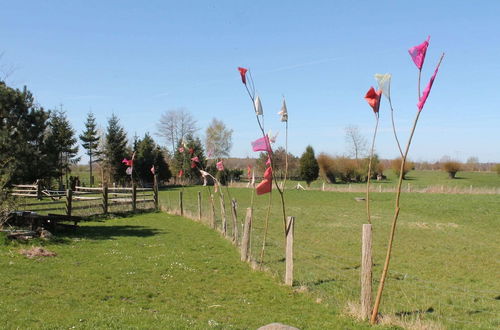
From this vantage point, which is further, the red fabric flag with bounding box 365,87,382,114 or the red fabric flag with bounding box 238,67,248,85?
the red fabric flag with bounding box 238,67,248,85

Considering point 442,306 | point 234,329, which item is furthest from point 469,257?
point 234,329

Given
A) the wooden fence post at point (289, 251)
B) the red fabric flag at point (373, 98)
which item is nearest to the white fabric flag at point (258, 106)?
the wooden fence post at point (289, 251)

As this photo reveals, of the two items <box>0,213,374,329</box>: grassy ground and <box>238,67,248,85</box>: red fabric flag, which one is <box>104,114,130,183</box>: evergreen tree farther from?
<box>238,67,248,85</box>: red fabric flag

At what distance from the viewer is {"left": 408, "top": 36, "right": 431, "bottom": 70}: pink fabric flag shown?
4641 millimetres

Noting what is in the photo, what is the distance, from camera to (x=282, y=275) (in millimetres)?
8867

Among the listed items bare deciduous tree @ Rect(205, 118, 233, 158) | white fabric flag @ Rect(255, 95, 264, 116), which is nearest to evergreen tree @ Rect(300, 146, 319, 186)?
bare deciduous tree @ Rect(205, 118, 233, 158)

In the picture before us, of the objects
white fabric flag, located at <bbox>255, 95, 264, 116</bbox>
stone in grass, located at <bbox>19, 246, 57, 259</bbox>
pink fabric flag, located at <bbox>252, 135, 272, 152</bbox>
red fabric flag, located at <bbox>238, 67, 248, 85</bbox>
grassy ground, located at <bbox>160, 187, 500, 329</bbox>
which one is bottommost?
grassy ground, located at <bbox>160, 187, 500, 329</bbox>

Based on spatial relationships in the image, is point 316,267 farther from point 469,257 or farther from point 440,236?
point 440,236

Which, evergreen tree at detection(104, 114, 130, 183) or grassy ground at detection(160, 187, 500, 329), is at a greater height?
evergreen tree at detection(104, 114, 130, 183)

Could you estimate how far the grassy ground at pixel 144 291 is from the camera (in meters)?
5.60

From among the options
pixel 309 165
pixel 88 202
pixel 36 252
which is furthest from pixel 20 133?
pixel 309 165

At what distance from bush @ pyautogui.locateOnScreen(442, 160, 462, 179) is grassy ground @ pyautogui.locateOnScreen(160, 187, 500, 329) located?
48314 mm

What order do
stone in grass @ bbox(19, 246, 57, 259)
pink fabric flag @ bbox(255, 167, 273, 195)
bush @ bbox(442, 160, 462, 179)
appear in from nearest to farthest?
pink fabric flag @ bbox(255, 167, 273, 195) → stone in grass @ bbox(19, 246, 57, 259) → bush @ bbox(442, 160, 462, 179)

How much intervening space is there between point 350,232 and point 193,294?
1043cm
